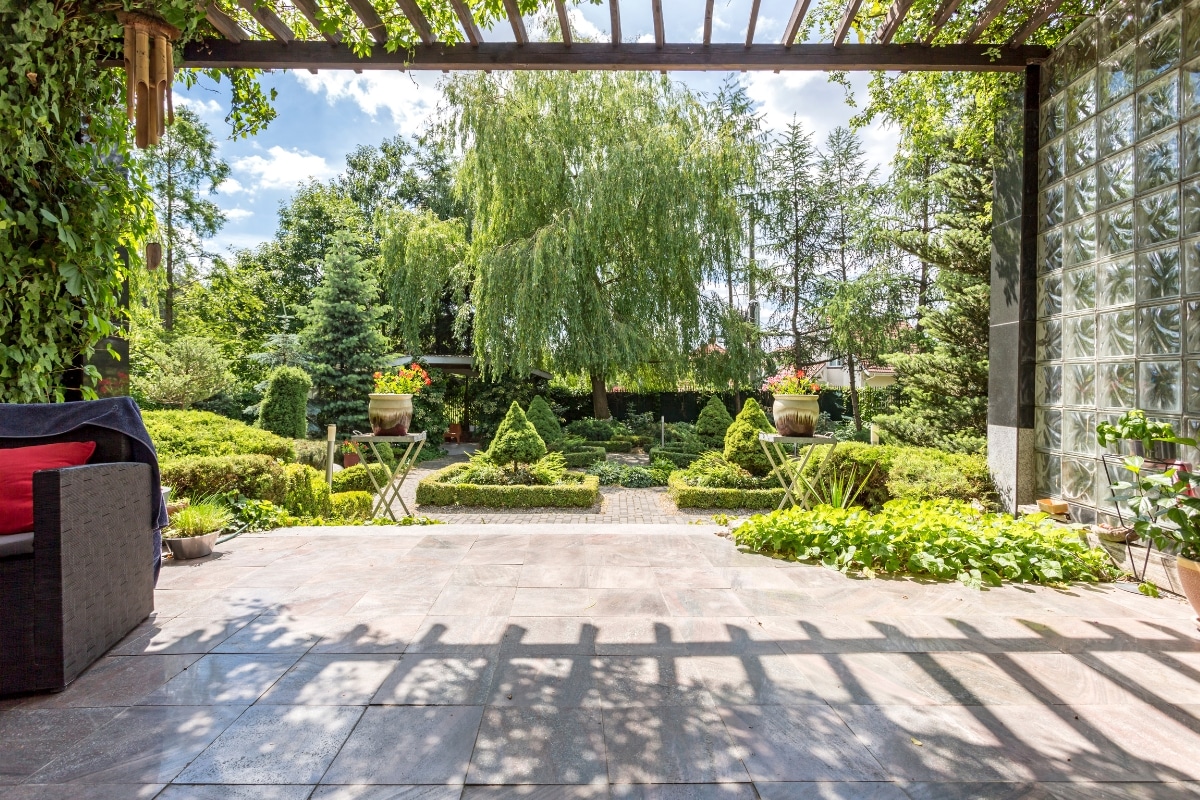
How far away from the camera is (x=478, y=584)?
9.41ft

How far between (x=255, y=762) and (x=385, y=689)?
1.33 ft

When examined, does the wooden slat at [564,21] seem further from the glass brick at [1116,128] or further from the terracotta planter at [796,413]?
the glass brick at [1116,128]

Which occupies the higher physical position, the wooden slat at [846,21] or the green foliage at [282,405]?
the wooden slat at [846,21]

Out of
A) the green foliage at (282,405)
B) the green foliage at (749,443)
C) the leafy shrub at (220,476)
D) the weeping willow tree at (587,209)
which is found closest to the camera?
the leafy shrub at (220,476)

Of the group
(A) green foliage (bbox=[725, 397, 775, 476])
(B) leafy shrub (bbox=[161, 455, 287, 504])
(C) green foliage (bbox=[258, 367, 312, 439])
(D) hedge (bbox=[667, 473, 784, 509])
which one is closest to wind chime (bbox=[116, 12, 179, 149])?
(B) leafy shrub (bbox=[161, 455, 287, 504])

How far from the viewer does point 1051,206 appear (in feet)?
12.6

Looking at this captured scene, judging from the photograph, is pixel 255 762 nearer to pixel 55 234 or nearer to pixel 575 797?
pixel 575 797

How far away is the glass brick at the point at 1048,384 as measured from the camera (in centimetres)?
377

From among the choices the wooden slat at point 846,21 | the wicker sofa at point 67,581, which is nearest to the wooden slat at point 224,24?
the wicker sofa at point 67,581

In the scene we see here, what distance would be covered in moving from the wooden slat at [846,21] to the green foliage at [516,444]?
578 cm

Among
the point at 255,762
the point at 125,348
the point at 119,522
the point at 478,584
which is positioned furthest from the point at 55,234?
the point at 255,762

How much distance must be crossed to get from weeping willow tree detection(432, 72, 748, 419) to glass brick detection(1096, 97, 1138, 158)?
7.93 m

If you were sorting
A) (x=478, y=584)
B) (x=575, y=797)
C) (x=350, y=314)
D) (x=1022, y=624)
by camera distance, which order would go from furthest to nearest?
(x=350, y=314)
(x=478, y=584)
(x=1022, y=624)
(x=575, y=797)

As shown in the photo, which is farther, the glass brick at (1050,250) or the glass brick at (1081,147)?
the glass brick at (1050,250)
